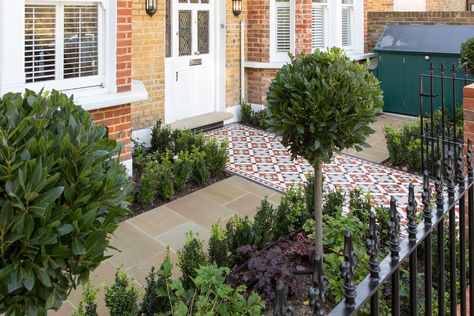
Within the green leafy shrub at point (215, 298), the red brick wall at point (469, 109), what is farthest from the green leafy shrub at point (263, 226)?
the red brick wall at point (469, 109)

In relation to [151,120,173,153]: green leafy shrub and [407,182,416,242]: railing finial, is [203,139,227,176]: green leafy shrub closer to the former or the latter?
[151,120,173,153]: green leafy shrub

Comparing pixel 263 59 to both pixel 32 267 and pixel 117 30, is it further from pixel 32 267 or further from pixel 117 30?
pixel 32 267

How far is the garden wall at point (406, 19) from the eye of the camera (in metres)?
10.7

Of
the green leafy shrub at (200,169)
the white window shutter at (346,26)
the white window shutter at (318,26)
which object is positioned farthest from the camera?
the white window shutter at (346,26)

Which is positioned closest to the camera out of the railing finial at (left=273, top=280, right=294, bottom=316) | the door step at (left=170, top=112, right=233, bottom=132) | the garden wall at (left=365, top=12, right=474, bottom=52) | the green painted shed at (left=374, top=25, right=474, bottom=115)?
the railing finial at (left=273, top=280, right=294, bottom=316)

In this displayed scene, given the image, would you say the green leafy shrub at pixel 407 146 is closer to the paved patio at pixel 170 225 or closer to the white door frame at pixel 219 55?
the paved patio at pixel 170 225

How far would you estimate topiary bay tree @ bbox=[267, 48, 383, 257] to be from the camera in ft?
11.1

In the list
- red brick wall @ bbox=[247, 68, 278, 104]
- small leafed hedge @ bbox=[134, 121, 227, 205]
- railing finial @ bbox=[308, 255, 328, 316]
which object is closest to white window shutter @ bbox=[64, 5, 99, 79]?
small leafed hedge @ bbox=[134, 121, 227, 205]

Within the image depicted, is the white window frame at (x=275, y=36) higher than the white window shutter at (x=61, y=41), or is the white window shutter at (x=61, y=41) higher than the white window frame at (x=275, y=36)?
the white window frame at (x=275, y=36)

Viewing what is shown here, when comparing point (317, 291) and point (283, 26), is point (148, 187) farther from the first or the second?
point (283, 26)

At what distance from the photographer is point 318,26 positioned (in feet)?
33.2

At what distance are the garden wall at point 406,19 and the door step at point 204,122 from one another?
4705mm

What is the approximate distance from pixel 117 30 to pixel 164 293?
11.5 feet

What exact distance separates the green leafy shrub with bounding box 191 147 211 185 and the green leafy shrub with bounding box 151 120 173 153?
1.13 m
